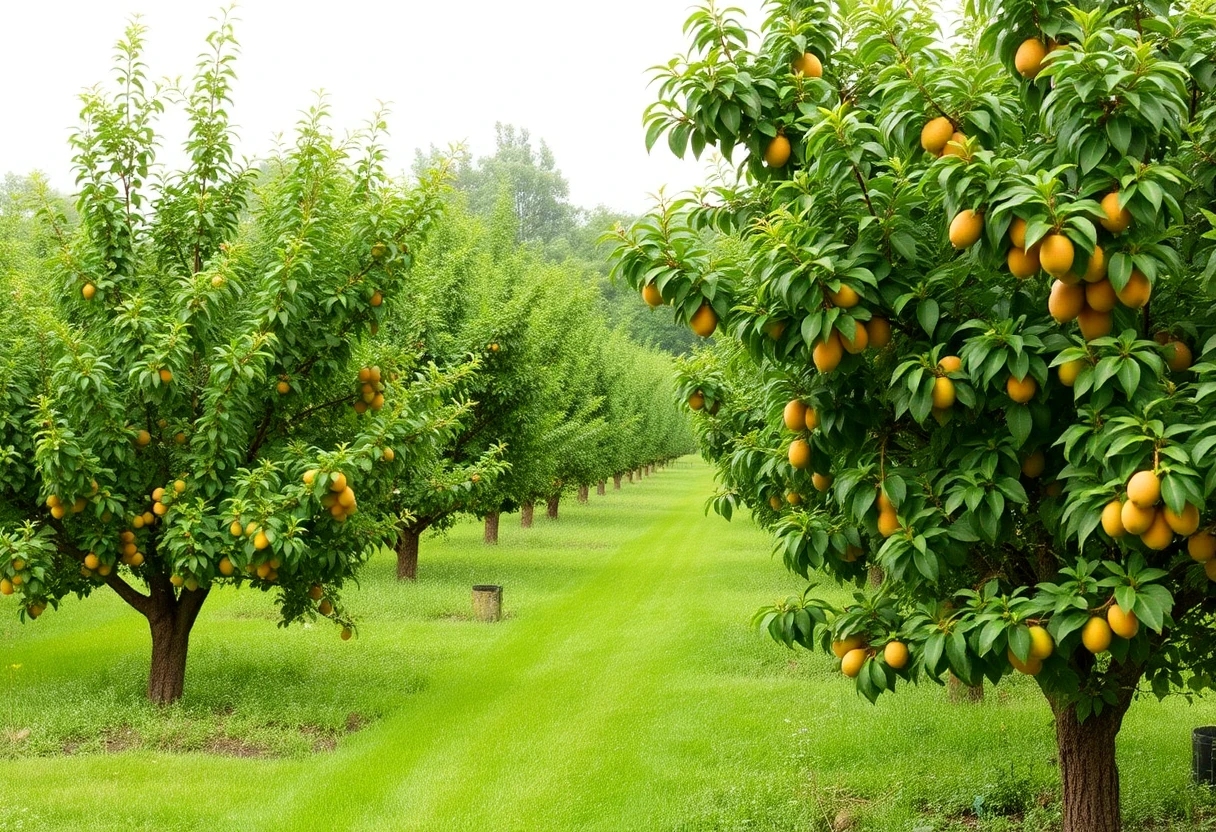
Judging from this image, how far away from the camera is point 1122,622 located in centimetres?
360

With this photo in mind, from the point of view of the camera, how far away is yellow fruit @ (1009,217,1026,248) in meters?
3.46

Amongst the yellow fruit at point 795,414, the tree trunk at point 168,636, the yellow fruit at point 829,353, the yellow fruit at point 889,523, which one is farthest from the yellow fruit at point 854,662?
the tree trunk at point 168,636

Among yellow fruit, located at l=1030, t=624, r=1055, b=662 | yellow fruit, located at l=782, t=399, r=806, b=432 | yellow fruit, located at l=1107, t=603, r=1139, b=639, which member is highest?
yellow fruit, located at l=782, t=399, r=806, b=432

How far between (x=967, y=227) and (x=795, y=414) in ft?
3.69

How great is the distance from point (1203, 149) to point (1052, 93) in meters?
0.83

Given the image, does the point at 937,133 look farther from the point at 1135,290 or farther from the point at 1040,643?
the point at 1040,643

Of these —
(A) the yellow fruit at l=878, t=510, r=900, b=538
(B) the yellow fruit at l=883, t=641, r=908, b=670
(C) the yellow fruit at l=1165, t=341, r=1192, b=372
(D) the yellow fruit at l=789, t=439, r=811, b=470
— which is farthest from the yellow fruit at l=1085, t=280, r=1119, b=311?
(B) the yellow fruit at l=883, t=641, r=908, b=670

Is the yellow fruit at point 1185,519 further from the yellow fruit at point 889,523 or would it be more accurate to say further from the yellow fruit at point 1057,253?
the yellow fruit at point 889,523

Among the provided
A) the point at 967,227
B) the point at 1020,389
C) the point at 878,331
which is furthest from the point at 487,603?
the point at 967,227

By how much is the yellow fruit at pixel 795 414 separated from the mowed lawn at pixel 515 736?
3.05 metres

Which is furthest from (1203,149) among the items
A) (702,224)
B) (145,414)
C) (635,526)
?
(635,526)

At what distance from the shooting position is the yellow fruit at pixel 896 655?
4.38m

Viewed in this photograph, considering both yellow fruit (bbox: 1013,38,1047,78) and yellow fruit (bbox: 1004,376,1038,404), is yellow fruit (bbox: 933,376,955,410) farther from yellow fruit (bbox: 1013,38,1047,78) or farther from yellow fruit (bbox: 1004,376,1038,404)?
yellow fruit (bbox: 1013,38,1047,78)

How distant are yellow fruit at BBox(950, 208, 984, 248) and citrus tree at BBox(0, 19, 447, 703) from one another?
5.34m
